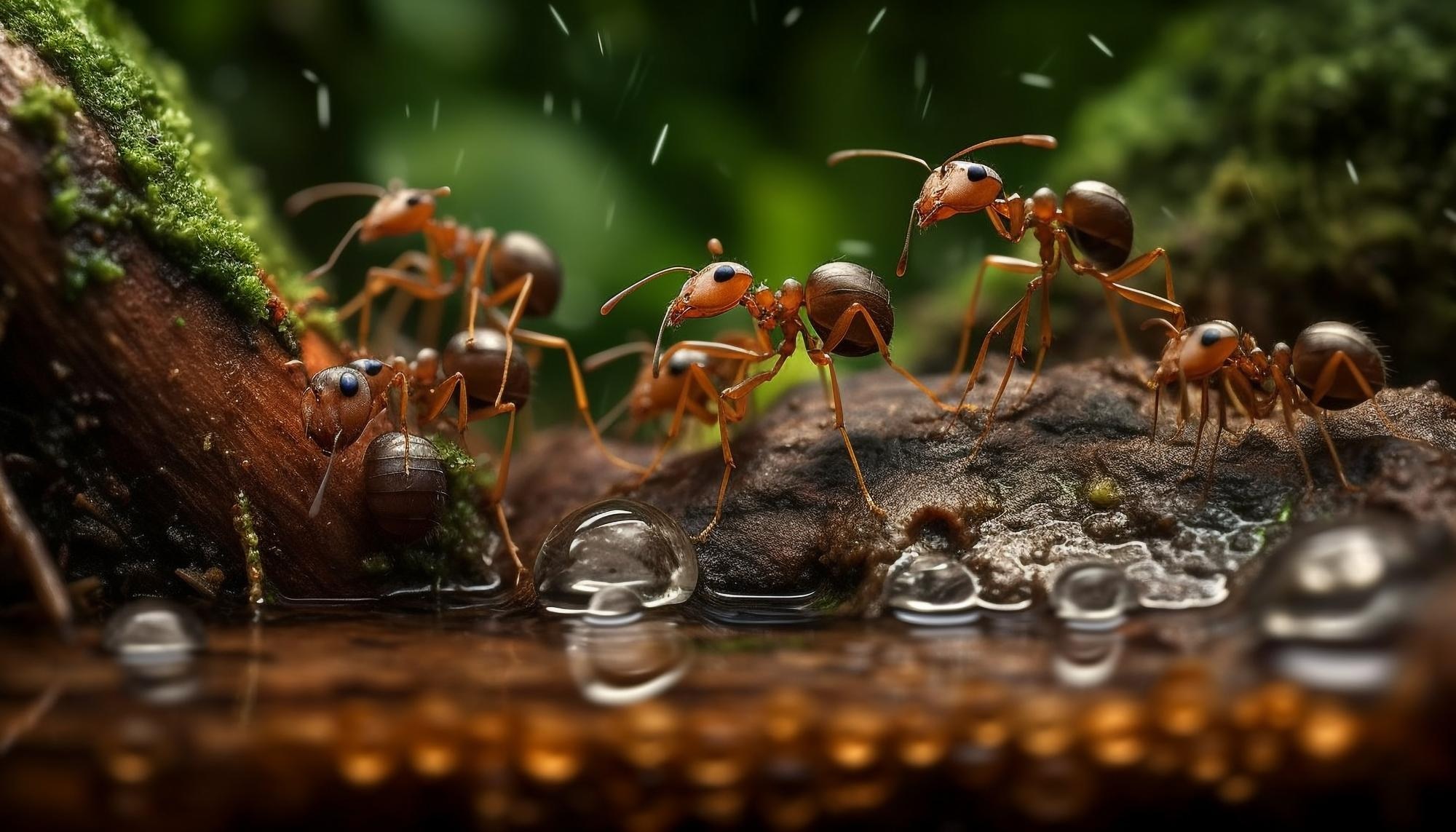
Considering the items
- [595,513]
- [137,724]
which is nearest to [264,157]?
[595,513]

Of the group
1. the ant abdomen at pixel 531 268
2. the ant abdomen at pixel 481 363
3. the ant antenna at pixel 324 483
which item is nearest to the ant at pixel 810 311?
the ant abdomen at pixel 481 363

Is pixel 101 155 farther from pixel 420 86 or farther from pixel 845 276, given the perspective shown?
pixel 420 86

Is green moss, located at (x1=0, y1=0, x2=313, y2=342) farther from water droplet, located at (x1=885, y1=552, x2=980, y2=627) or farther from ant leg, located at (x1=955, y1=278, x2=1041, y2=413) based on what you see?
ant leg, located at (x1=955, y1=278, x2=1041, y2=413)

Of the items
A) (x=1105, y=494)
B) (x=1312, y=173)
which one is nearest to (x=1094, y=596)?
(x=1105, y=494)

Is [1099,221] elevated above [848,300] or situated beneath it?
elevated above

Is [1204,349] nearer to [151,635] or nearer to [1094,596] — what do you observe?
[1094,596]

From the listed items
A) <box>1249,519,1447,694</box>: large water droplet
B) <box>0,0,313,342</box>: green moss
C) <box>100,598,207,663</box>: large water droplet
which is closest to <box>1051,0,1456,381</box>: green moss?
<box>1249,519,1447,694</box>: large water droplet
